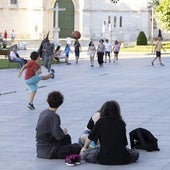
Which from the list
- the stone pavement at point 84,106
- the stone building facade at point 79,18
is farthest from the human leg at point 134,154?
the stone building facade at point 79,18

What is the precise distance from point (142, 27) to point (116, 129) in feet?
238

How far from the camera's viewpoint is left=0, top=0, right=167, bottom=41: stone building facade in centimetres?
7744

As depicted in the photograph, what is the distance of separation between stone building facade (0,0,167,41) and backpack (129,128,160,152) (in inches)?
2515

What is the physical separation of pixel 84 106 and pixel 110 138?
8178 millimetres

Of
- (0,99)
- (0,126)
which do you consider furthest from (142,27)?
(0,126)

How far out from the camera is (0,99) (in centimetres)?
2067

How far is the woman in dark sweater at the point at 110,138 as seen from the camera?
10.5m

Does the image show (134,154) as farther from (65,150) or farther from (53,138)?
(53,138)

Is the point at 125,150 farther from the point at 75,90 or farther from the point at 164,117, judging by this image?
the point at 75,90

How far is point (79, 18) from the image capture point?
79188 millimetres

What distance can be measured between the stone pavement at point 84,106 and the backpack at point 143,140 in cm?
15

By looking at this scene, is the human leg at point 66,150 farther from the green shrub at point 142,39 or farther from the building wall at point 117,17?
the building wall at point 117,17

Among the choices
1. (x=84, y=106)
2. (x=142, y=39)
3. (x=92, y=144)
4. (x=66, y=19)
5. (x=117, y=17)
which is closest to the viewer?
(x=92, y=144)

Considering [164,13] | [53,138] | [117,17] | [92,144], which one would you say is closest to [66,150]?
[53,138]
